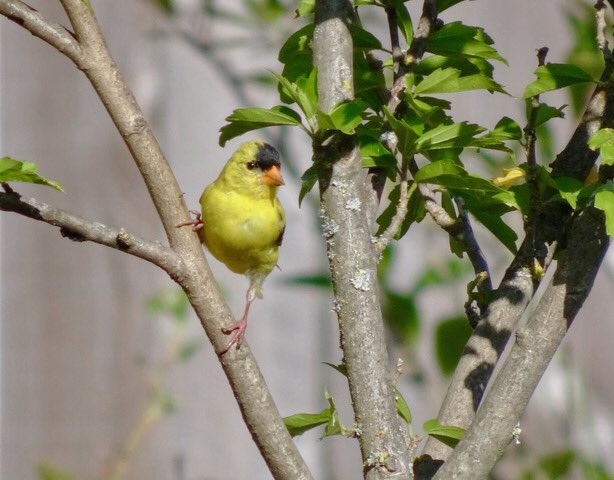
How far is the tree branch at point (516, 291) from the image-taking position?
3.65 ft

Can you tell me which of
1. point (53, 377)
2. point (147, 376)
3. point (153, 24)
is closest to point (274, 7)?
point (153, 24)

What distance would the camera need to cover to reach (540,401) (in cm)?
262

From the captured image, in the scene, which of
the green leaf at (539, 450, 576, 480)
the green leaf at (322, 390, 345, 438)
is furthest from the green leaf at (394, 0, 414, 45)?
the green leaf at (539, 450, 576, 480)

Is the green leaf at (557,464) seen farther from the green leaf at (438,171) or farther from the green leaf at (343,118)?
the green leaf at (343,118)

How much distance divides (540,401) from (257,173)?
1059 mm

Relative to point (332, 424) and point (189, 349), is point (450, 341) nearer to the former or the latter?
point (332, 424)

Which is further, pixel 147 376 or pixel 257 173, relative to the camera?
pixel 147 376

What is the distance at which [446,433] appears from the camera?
1.07 metres

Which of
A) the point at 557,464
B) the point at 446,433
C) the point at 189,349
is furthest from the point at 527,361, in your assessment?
the point at 189,349

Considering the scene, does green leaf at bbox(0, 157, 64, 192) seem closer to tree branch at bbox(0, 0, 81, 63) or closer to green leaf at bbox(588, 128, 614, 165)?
tree branch at bbox(0, 0, 81, 63)

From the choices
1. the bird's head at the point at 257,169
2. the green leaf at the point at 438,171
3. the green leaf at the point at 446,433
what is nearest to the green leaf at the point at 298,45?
the green leaf at the point at 438,171

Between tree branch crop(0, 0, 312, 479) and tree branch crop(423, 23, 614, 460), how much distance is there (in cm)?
23

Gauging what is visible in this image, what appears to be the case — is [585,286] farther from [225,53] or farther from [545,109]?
[225,53]

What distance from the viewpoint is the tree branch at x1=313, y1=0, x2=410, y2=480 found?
39.4 inches
